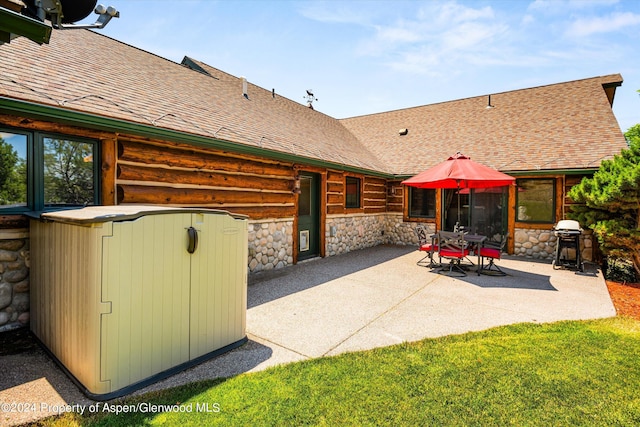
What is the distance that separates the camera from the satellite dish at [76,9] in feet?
9.20

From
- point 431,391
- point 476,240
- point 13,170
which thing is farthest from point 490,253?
point 13,170

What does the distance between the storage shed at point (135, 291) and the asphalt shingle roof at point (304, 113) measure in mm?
2114

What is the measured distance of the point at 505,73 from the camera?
33.4ft

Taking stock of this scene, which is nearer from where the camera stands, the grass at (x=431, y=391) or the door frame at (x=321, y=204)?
the grass at (x=431, y=391)

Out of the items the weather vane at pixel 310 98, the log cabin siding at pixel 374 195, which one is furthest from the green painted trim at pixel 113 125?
the weather vane at pixel 310 98

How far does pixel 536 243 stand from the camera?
9039 mm

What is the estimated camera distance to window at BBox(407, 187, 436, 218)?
36.6ft

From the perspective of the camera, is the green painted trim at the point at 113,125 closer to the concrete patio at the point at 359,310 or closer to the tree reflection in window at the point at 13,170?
the tree reflection in window at the point at 13,170

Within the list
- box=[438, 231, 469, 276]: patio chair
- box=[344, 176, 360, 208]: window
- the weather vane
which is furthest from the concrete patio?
the weather vane

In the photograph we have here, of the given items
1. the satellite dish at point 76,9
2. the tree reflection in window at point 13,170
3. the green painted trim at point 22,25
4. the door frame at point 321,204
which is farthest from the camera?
the door frame at point 321,204

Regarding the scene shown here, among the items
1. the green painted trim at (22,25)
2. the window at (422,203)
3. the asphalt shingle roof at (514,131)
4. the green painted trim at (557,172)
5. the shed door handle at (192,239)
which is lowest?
the shed door handle at (192,239)

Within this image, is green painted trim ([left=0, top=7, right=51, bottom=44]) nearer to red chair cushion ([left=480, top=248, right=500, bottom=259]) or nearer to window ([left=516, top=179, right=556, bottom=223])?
red chair cushion ([left=480, top=248, right=500, bottom=259])

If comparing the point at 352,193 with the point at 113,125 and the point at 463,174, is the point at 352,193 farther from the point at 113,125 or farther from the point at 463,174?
the point at 113,125

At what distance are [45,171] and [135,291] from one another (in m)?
2.57
